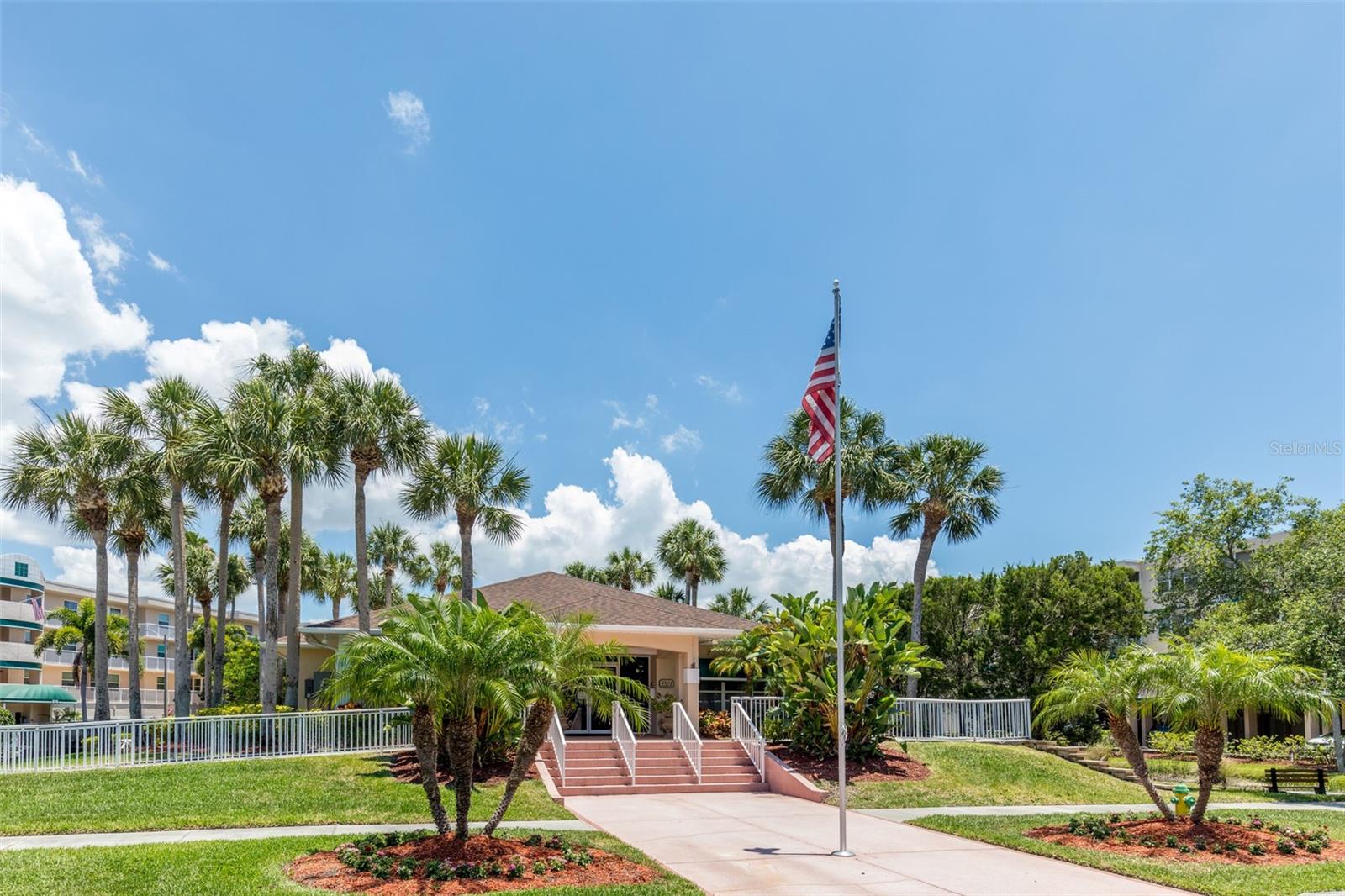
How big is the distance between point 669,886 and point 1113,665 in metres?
7.66

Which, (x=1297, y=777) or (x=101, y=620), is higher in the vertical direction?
(x=101, y=620)

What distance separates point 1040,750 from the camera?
77.0ft

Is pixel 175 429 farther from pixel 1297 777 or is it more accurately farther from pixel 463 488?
pixel 1297 777

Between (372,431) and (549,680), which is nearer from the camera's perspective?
(549,680)

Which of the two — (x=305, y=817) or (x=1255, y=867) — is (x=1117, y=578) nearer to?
(x=1255, y=867)

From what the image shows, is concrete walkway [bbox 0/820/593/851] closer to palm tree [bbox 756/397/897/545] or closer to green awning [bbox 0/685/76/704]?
palm tree [bbox 756/397/897/545]

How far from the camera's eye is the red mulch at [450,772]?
55.5ft

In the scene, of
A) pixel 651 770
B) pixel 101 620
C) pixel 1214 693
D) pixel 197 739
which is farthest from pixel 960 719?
pixel 101 620

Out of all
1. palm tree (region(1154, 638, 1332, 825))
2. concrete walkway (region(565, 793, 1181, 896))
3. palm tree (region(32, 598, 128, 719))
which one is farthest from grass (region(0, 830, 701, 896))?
palm tree (region(32, 598, 128, 719))

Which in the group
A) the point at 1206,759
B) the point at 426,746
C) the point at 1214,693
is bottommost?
the point at 1206,759

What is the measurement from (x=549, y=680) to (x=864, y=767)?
36.1 ft

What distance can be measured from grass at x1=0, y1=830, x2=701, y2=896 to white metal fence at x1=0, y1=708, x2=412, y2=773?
8.35 metres

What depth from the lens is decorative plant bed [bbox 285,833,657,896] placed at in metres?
9.46

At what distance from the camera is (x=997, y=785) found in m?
18.8
